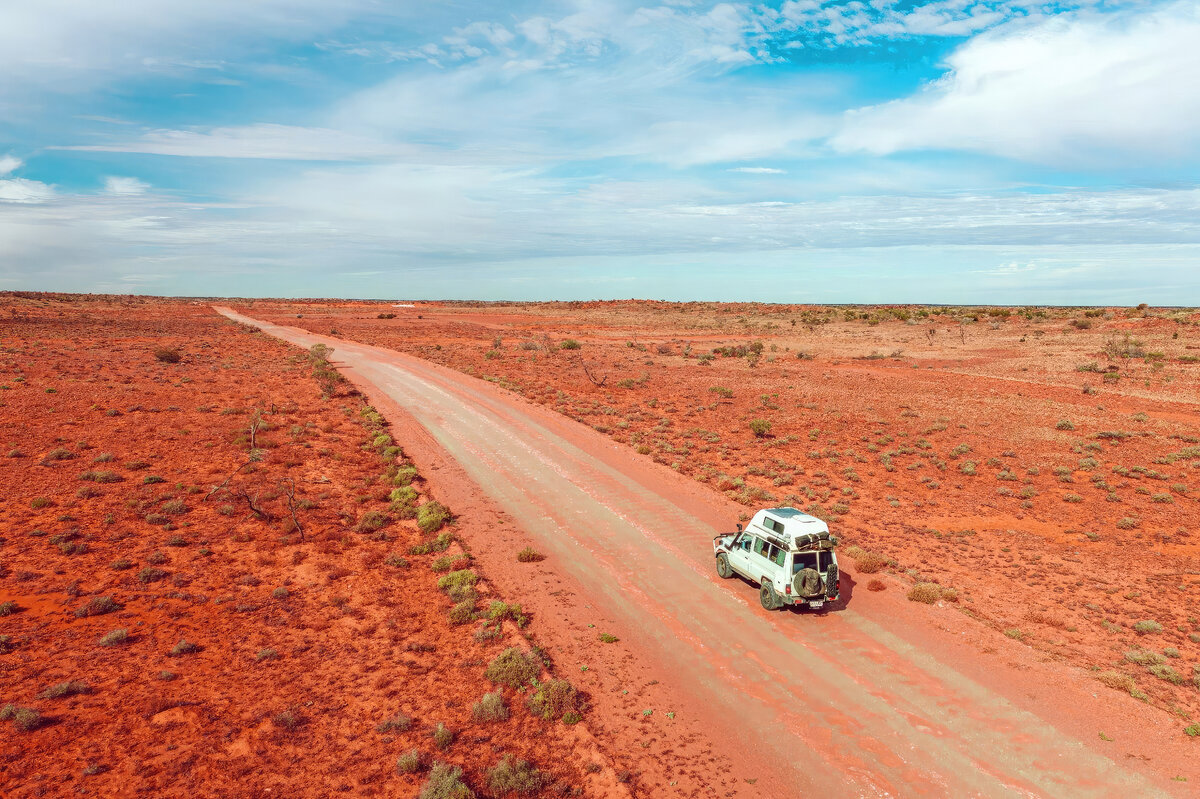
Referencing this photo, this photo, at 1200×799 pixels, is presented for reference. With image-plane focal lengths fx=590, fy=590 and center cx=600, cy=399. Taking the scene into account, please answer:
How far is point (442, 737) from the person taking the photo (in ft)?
32.3

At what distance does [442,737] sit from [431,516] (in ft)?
31.2

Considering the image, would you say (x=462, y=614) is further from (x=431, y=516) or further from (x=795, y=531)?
(x=795, y=531)

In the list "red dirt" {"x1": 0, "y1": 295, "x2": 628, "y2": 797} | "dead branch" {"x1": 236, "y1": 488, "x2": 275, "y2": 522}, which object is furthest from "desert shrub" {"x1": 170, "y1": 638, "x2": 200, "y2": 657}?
"dead branch" {"x1": 236, "y1": 488, "x2": 275, "y2": 522}

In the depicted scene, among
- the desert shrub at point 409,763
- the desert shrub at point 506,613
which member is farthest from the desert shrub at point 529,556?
the desert shrub at point 409,763

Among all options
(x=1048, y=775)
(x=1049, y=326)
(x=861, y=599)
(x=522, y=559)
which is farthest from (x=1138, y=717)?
(x=1049, y=326)

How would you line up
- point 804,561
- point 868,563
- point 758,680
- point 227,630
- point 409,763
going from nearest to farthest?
point 409,763, point 758,680, point 227,630, point 804,561, point 868,563

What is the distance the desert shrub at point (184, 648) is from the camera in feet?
39.4

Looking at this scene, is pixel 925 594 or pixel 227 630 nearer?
pixel 227 630

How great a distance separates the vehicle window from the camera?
43.9 feet

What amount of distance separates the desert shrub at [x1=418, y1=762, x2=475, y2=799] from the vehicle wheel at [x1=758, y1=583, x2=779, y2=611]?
7744 mm

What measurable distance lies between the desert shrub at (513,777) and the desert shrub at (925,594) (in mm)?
10090

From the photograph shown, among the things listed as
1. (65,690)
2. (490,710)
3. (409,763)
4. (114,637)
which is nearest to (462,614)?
(490,710)

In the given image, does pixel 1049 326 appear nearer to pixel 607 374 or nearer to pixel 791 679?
pixel 607 374

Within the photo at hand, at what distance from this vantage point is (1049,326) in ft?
246
